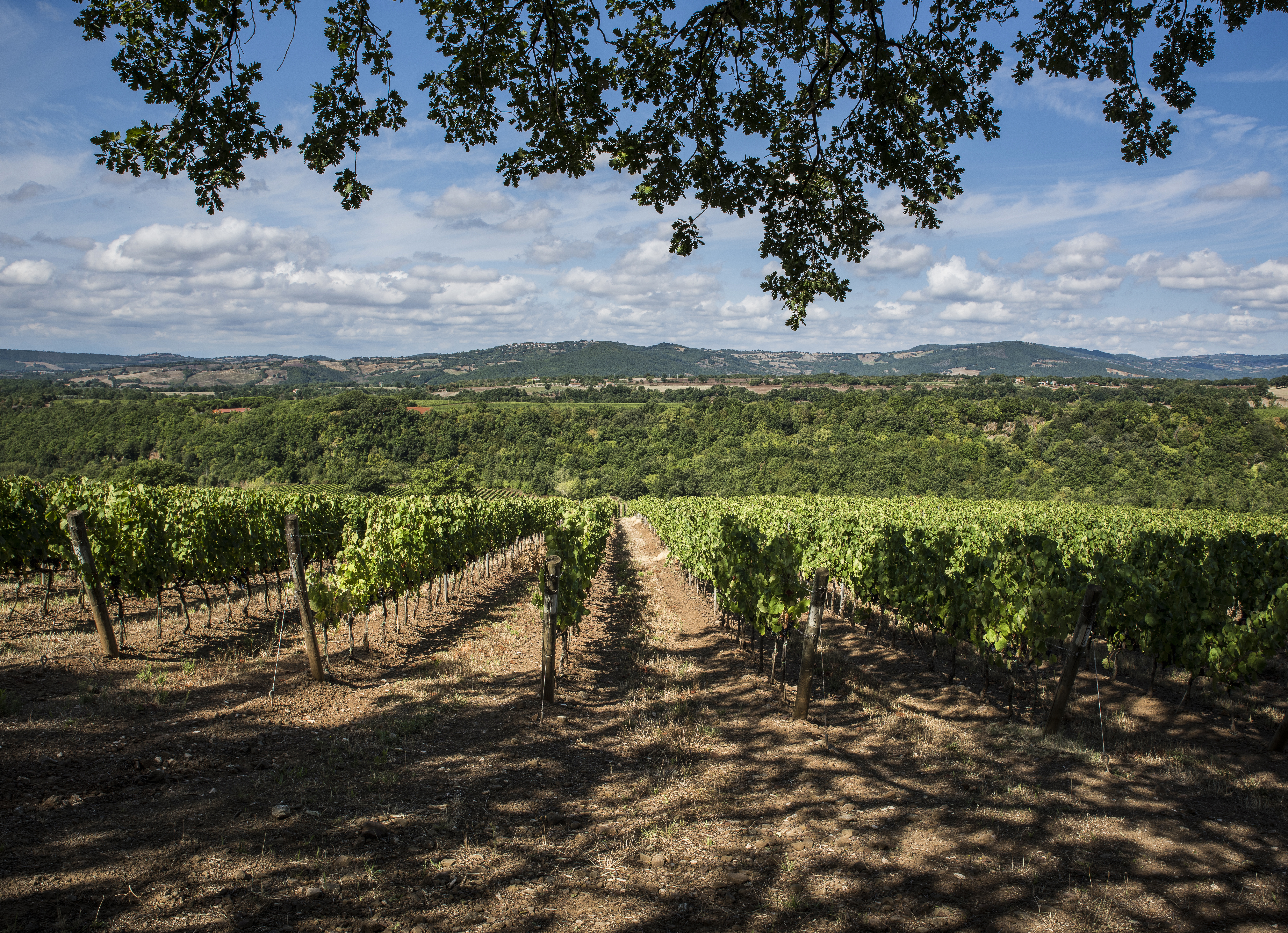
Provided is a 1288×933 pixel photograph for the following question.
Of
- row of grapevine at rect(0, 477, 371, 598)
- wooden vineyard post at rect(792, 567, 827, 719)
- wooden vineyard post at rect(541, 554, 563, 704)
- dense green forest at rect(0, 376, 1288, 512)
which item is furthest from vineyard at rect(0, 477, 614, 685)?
dense green forest at rect(0, 376, 1288, 512)

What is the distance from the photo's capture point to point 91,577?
7445mm

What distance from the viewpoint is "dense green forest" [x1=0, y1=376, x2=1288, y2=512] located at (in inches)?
2510

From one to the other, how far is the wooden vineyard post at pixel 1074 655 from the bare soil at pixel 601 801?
0.34 metres

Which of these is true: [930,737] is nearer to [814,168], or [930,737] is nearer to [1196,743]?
[1196,743]

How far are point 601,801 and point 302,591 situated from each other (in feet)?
14.8

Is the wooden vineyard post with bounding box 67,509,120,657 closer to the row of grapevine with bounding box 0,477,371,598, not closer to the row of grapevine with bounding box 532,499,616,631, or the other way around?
the row of grapevine with bounding box 0,477,371,598

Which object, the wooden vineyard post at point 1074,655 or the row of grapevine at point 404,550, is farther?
the row of grapevine at point 404,550

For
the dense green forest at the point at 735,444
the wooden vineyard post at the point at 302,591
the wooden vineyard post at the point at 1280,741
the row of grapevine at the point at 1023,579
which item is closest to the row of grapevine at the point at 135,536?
the wooden vineyard post at the point at 302,591

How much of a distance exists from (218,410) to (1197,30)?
120362 millimetres

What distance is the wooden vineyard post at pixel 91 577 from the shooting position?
7383mm

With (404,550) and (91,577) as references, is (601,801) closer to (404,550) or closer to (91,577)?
(91,577)

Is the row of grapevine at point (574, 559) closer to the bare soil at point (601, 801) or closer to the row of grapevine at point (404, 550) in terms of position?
the bare soil at point (601, 801)

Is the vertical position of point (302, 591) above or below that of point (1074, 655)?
above

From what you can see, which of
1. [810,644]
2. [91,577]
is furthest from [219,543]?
[810,644]
